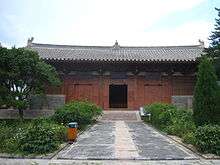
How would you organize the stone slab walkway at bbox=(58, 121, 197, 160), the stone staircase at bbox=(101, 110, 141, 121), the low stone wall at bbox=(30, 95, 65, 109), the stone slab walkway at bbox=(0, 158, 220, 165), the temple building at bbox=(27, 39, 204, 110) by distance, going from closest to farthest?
the stone slab walkway at bbox=(0, 158, 220, 165)
the stone slab walkway at bbox=(58, 121, 197, 160)
the stone staircase at bbox=(101, 110, 141, 121)
the low stone wall at bbox=(30, 95, 65, 109)
the temple building at bbox=(27, 39, 204, 110)

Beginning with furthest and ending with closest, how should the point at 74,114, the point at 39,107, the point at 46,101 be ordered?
the point at 46,101, the point at 39,107, the point at 74,114

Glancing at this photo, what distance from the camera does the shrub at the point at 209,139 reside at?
1120 cm

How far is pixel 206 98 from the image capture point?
13516 mm

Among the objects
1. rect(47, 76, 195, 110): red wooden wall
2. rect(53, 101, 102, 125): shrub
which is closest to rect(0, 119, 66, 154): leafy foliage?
rect(53, 101, 102, 125): shrub

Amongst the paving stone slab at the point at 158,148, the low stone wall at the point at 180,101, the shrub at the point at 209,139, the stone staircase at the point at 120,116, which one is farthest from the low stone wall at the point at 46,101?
the shrub at the point at 209,139

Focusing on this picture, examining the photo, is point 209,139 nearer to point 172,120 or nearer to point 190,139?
point 190,139

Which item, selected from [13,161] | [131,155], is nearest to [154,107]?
[131,155]

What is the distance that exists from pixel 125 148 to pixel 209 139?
106 inches

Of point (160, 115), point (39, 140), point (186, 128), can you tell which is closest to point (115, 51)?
point (160, 115)

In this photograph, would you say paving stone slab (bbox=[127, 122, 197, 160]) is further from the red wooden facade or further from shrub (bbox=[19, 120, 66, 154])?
the red wooden facade

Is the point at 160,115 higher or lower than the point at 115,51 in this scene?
lower

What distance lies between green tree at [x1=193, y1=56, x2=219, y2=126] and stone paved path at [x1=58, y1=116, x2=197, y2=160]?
4.77ft

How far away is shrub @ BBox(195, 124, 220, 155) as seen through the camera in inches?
441

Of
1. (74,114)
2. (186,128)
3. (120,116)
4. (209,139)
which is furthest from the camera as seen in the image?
(120,116)
